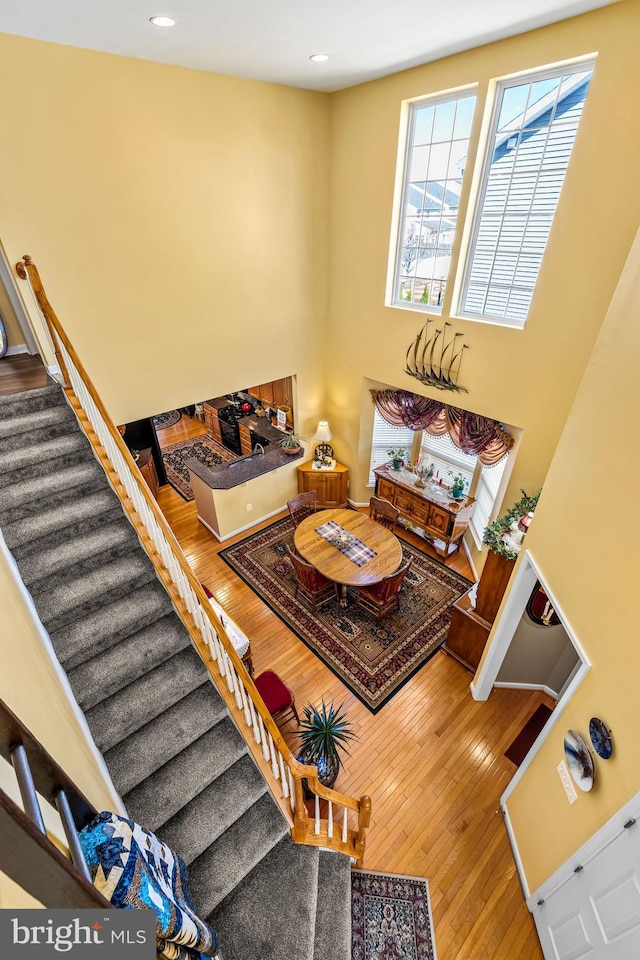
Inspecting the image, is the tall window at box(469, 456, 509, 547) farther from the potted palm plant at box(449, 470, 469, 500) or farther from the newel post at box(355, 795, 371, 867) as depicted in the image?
the newel post at box(355, 795, 371, 867)

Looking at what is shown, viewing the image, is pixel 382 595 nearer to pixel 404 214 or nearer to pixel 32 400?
pixel 32 400

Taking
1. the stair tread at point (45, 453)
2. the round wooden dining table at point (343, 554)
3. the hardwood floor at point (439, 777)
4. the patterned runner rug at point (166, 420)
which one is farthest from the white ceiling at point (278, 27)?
the patterned runner rug at point (166, 420)

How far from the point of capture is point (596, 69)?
3.36 m

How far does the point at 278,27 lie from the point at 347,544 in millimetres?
5098

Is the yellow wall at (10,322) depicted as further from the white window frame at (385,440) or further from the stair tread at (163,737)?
the white window frame at (385,440)

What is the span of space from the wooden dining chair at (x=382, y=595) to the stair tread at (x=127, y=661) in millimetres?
2623

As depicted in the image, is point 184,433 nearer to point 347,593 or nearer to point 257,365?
point 257,365

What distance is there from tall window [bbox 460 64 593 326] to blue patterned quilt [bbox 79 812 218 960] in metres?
5.15

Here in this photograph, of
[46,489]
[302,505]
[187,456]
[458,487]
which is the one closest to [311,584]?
[302,505]

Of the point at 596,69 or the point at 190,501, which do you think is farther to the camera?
the point at 190,501

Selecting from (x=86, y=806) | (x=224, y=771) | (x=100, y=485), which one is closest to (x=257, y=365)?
(x=100, y=485)

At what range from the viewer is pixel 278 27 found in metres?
3.35

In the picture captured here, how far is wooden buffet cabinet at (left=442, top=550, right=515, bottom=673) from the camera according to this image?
4.23 m

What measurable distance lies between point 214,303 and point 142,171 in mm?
1452
